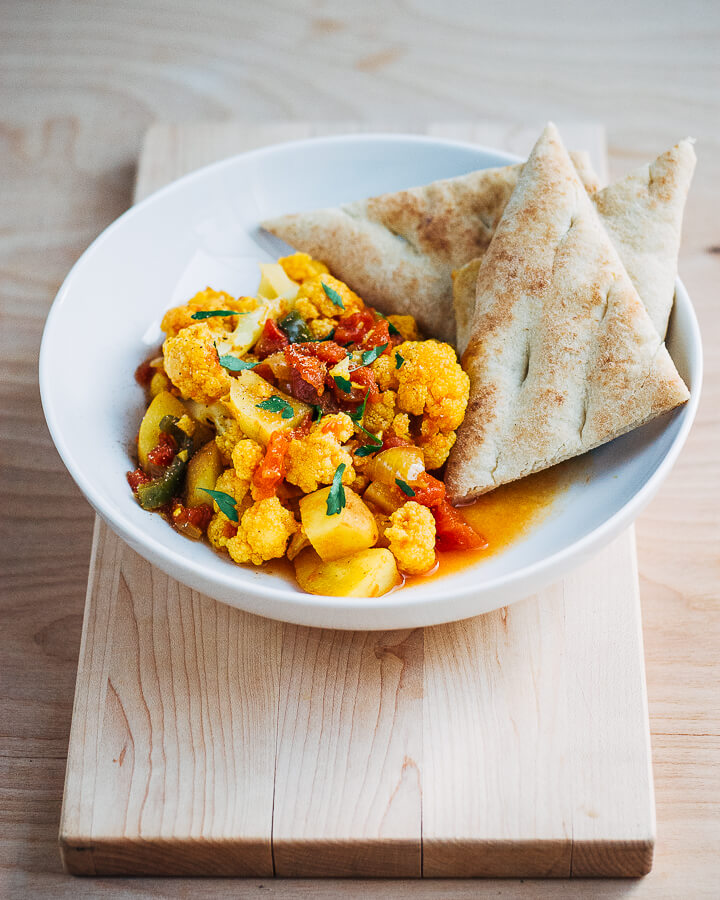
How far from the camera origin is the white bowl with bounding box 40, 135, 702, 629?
6.68 feet

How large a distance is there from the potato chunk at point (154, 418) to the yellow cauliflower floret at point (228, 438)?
172mm

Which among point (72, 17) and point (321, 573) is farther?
point (72, 17)

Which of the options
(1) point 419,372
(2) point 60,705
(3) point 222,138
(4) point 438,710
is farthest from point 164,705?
(3) point 222,138

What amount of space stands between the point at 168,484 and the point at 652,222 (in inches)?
55.2

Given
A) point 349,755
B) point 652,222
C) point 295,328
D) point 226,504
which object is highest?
Result: point 652,222

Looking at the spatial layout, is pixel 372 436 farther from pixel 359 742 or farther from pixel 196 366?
pixel 359 742

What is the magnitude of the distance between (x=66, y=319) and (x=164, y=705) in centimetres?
107

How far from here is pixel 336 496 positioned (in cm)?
216

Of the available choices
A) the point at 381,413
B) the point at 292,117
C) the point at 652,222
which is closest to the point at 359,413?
the point at 381,413

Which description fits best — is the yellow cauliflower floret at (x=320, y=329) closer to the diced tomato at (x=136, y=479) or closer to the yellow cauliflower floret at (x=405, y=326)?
the yellow cauliflower floret at (x=405, y=326)

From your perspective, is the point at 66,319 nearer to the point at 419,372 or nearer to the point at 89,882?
the point at 419,372

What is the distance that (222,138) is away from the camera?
357 cm

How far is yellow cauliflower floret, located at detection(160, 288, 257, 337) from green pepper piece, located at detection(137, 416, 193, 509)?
308 millimetres

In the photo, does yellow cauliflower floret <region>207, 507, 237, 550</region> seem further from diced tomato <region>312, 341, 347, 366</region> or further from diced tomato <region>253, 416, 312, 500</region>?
diced tomato <region>312, 341, 347, 366</region>
